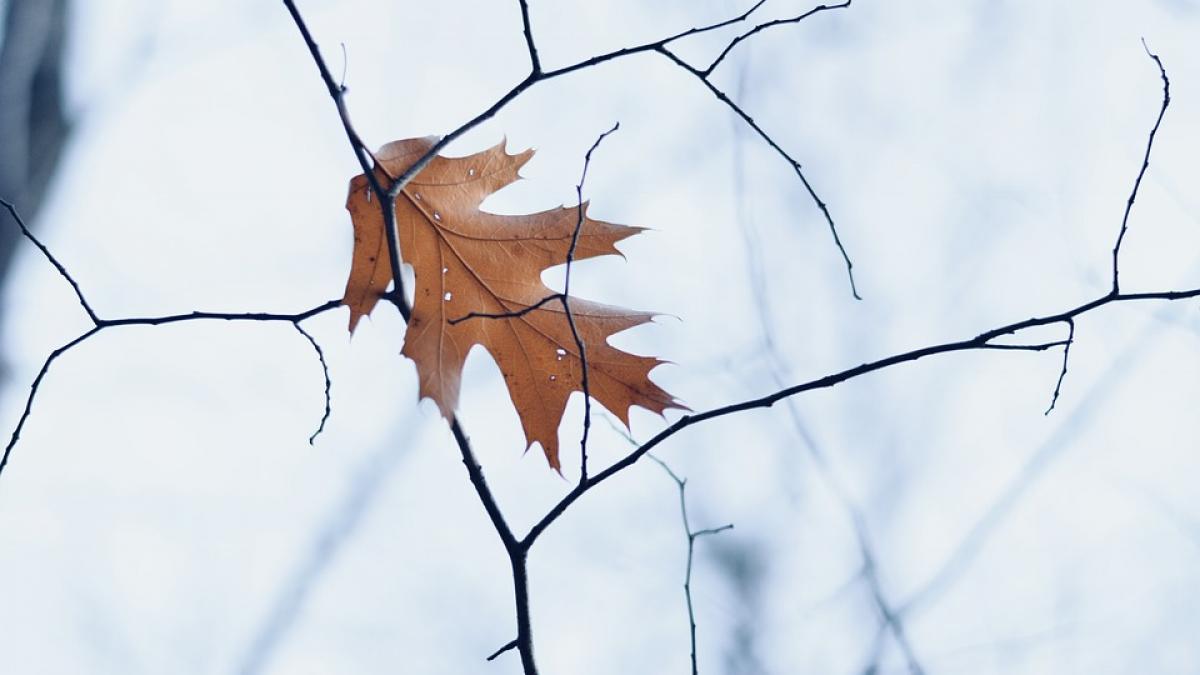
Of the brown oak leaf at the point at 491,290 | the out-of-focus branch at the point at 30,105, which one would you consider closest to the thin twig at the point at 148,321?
the brown oak leaf at the point at 491,290

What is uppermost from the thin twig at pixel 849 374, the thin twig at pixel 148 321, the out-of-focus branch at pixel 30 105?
the out-of-focus branch at pixel 30 105

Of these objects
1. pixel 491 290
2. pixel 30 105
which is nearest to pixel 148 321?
pixel 491 290

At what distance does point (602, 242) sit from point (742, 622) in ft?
12.8

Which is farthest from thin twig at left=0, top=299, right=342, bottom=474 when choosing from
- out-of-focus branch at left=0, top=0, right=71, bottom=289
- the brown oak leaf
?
out-of-focus branch at left=0, top=0, right=71, bottom=289

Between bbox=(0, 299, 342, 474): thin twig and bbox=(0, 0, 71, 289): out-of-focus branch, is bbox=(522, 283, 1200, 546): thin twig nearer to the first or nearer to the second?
bbox=(0, 299, 342, 474): thin twig

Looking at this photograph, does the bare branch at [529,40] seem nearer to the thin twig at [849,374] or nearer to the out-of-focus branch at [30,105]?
the thin twig at [849,374]

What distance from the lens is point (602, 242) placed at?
944 mm

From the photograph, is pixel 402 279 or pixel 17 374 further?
pixel 17 374

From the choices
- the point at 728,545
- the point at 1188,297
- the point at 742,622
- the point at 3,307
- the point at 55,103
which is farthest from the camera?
the point at 728,545

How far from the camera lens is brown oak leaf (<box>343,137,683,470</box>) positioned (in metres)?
0.83

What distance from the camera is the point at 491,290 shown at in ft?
3.08

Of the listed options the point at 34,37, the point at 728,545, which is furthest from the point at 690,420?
the point at 728,545

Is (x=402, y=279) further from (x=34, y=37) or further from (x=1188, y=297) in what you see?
(x=34, y=37)

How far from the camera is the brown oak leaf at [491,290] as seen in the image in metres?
0.83
